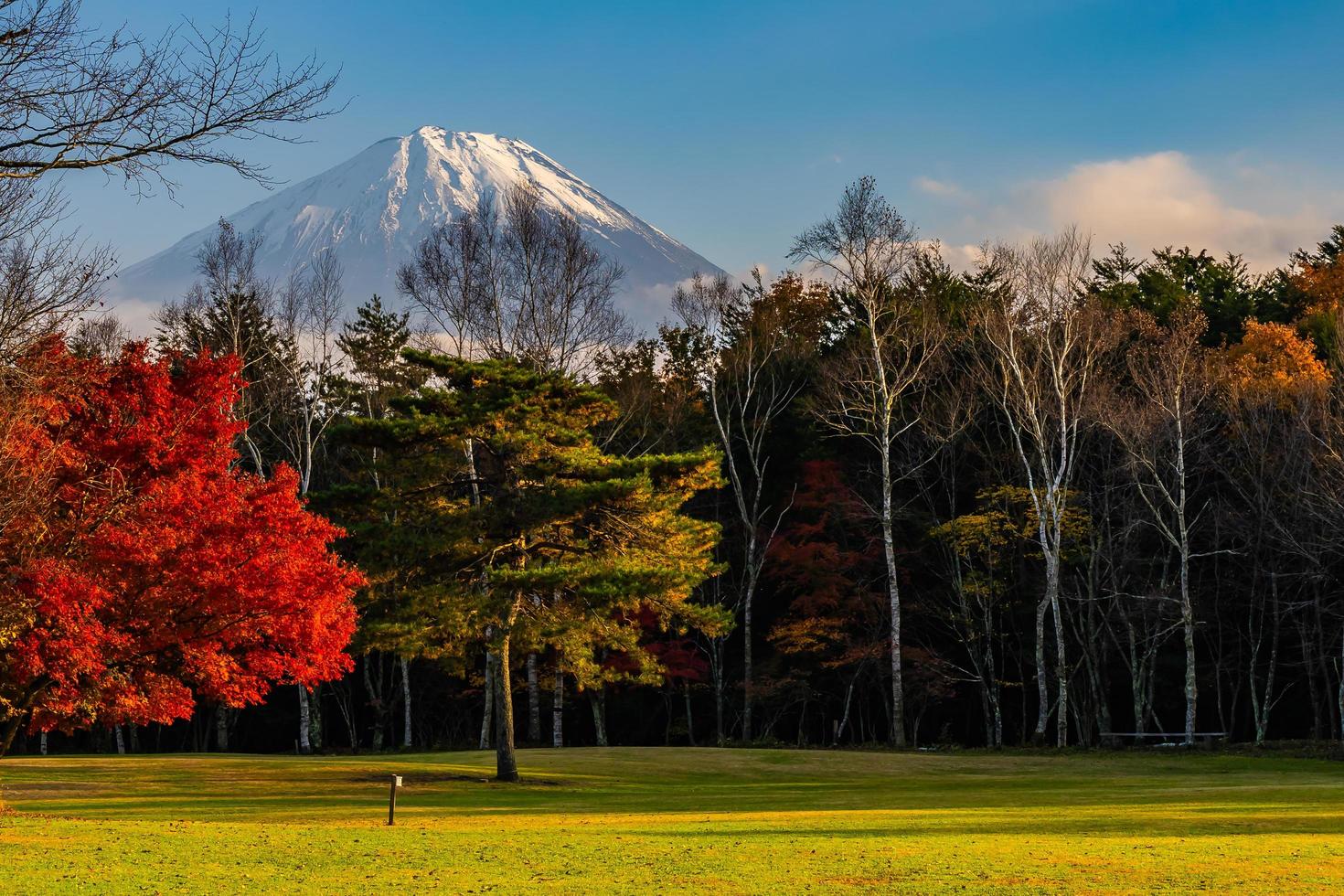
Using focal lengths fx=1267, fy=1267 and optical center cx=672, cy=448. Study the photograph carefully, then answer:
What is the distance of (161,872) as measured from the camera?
1270 cm

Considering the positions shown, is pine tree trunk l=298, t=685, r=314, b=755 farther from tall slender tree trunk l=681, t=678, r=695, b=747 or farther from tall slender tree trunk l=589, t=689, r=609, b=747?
tall slender tree trunk l=681, t=678, r=695, b=747

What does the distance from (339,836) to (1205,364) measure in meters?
30.9

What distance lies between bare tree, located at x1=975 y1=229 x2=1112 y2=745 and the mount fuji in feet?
137

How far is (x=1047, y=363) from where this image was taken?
3978 cm

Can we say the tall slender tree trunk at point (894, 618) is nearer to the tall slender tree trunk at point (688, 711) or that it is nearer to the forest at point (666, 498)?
the forest at point (666, 498)

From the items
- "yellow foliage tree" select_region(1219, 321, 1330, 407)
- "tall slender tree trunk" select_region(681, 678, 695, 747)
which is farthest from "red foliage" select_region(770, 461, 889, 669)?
"yellow foliage tree" select_region(1219, 321, 1330, 407)

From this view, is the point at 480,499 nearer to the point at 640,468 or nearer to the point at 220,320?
the point at 640,468

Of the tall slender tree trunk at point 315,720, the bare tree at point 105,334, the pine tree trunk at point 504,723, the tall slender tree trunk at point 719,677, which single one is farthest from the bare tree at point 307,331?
the tall slender tree trunk at point 719,677

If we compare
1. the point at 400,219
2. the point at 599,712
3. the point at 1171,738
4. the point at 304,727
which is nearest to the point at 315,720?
the point at 304,727

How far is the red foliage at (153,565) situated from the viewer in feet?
62.0

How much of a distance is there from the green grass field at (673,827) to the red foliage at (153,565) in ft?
6.95

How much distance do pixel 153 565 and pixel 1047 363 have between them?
28.1 meters

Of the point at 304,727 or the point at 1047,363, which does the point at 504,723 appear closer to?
the point at 304,727

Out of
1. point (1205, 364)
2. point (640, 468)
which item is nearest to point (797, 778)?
point (640, 468)
